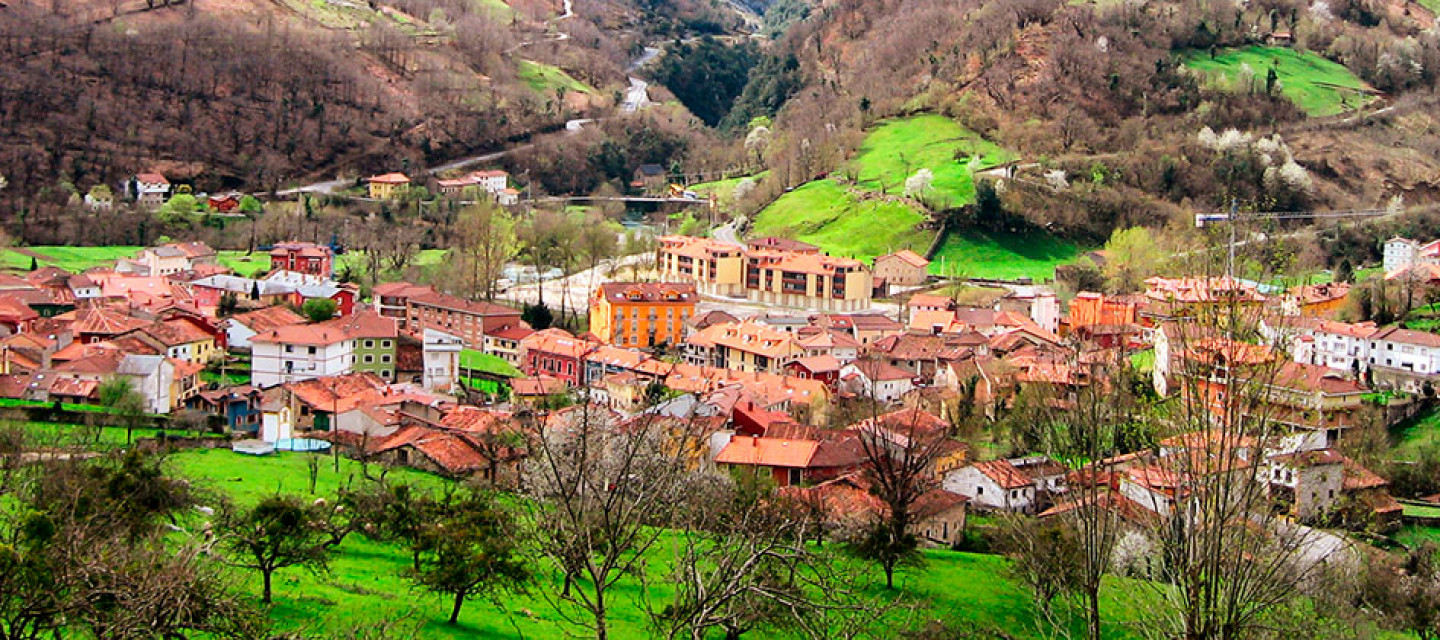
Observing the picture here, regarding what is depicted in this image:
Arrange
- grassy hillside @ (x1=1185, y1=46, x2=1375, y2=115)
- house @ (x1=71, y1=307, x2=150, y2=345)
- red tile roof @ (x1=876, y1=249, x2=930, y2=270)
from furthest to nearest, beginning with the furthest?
1. grassy hillside @ (x1=1185, y1=46, x2=1375, y2=115)
2. red tile roof @ (x1=876, y1=249, x2=930, y2=270)
3. house @ (x1=71, y1=307, x2=150, y2=345)

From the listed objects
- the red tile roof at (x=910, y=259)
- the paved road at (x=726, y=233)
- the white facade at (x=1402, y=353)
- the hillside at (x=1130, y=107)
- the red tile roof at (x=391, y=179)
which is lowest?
the white facade at (x=1402, y=353)

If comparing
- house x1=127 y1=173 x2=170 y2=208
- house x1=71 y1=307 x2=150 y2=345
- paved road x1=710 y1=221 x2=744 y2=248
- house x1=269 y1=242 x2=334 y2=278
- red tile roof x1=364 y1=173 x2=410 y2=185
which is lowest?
house x1=71 y1=307 x2=150 y2=345

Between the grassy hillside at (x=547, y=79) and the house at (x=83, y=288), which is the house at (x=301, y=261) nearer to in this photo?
the house at (x=83, y=288)

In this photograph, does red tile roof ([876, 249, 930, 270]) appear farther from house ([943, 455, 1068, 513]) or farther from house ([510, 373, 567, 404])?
house ([943, 455, 1068, 513])

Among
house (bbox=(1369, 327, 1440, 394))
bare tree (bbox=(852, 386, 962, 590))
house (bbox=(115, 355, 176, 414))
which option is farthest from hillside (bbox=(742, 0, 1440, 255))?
bare tree (bbox=(852, 386, 962, 590))

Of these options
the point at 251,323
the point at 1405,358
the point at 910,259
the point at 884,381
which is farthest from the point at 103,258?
the point at 1405,358

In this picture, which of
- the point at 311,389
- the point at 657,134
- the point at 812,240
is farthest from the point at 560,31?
the point at 311,389

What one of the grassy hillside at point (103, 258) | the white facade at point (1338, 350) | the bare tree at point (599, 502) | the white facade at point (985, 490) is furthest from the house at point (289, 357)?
the white facade at point (1338, 350)
